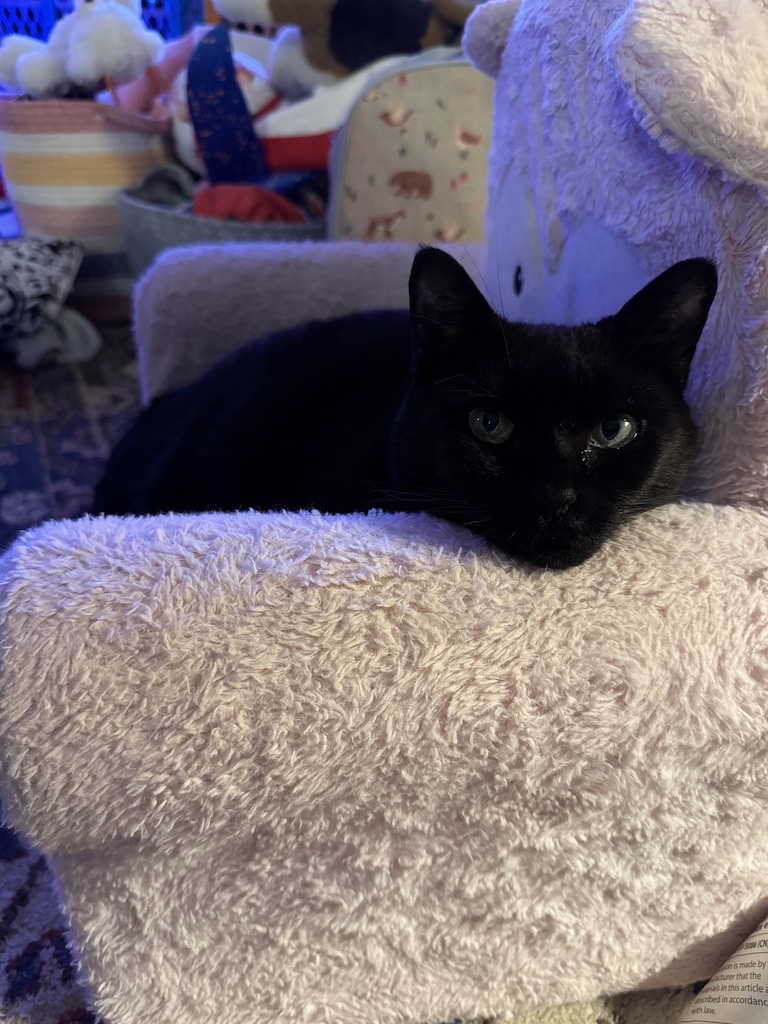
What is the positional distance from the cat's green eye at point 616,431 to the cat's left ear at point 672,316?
0.23ft

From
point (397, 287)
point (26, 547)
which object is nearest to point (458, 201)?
point (397, 287)

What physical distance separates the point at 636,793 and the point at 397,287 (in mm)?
959

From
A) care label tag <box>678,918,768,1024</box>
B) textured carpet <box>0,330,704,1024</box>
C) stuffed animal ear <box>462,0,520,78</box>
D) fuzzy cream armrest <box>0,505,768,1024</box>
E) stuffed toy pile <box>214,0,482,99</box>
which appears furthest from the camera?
stuffed toy pile <box>214,0,482,99</box>

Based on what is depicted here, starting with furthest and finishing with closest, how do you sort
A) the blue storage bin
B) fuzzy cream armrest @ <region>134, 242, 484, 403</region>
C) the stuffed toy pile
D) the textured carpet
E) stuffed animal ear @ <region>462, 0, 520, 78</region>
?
the blue storage bin
the stuffed toy pile
fuzzy cream armrest @ <region>134, 242, 484, 403</region>
stuffed animal ear @ <region>462, 0, 520, 78</region>
the textured carpet

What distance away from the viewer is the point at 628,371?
0.67m

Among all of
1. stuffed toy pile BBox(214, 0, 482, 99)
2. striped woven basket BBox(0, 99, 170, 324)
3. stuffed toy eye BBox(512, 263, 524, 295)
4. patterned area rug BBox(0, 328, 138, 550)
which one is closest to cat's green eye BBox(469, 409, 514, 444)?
stuffed toy eye BBox(512, 263, 524, 295)

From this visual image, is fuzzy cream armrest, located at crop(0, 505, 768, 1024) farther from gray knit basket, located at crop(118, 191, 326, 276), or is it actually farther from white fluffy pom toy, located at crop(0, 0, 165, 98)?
white fluffy pom toy, located at crop(0, 0, 165, 98)

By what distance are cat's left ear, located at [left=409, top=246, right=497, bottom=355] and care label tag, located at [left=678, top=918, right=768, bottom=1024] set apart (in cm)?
60

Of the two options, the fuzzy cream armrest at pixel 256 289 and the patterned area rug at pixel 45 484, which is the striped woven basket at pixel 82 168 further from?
the fuzzy cream armrest at pixel 256 289

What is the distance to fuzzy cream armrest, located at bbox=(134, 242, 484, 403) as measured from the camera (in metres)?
1.32

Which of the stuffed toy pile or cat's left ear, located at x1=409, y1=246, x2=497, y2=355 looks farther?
the stuffed toy pile

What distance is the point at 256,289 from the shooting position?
1319mm

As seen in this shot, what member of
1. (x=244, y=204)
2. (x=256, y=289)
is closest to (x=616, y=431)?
(x=256, y=289)

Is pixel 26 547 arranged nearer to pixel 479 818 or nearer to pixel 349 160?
pixel 479 818
